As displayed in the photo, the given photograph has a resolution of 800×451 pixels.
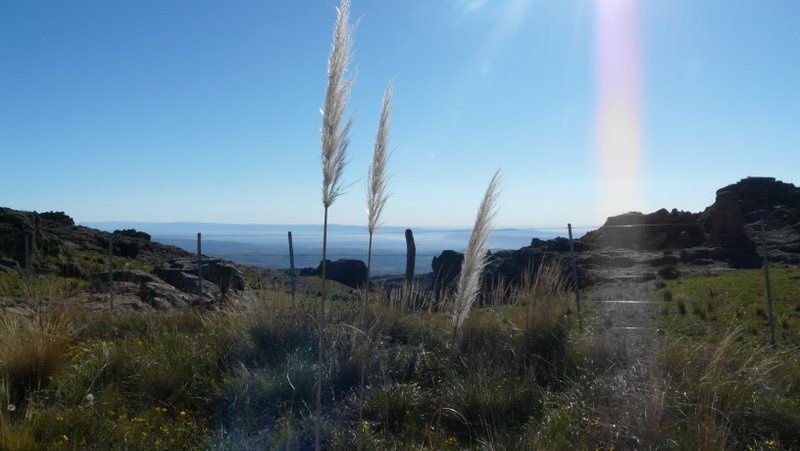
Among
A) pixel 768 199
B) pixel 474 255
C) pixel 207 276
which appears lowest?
pixel 207 276

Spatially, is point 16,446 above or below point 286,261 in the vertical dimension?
below

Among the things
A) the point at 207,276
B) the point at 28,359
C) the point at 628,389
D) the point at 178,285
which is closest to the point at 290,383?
the point at 28,359

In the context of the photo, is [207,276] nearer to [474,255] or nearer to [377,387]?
[377,387]

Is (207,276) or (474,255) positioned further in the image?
(207,276)

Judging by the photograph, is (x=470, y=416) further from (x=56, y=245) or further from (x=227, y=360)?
(x=56, y=245)

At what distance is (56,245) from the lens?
19.0 m

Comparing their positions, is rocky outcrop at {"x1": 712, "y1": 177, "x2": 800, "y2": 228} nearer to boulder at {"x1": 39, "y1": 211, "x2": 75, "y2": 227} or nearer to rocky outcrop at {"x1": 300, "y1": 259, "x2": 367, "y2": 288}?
rocky outcrop at {"x1": 300, "y1": 259, "x2": 367, "y2": 288}

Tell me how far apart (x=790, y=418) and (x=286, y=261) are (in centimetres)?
795

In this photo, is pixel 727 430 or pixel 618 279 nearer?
pixel 727 430

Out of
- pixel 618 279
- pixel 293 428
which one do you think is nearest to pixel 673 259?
pixel 618 279

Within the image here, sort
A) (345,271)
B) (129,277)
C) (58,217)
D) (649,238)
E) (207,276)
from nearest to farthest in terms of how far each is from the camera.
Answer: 1. (129,277)
2. (207,276)
3. (345,271)
4. (649,238)
5. (58,217)

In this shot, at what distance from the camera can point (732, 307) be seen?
37.9ft

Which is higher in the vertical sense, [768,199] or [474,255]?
[768,199]

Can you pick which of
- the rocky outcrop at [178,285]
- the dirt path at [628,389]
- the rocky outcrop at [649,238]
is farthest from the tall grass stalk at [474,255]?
the rocky outcrop at [649,238]
